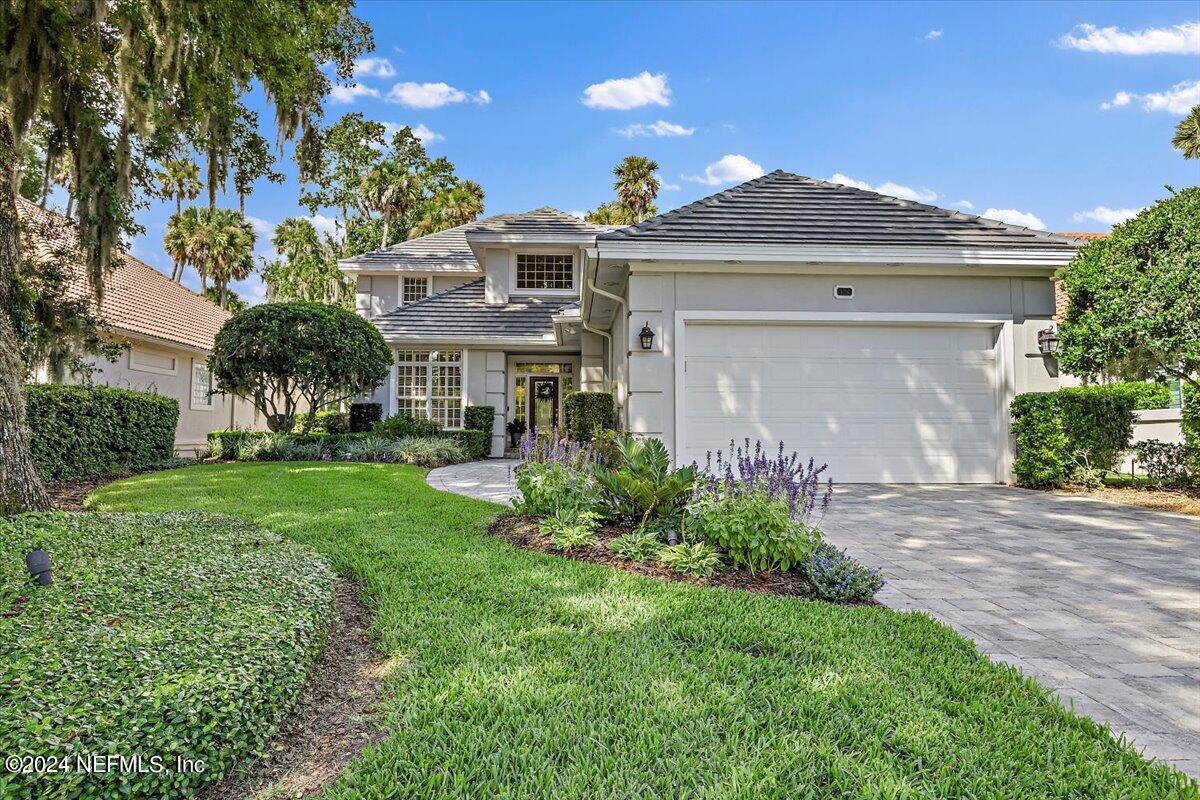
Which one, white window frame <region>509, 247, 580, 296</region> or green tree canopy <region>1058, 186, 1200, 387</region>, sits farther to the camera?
white window frame <region>509, 247, 580, 296</region>

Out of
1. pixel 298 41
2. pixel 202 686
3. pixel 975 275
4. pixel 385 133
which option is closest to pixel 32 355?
pixel 298 41

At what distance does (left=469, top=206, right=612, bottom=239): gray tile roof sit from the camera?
1477 centimetres

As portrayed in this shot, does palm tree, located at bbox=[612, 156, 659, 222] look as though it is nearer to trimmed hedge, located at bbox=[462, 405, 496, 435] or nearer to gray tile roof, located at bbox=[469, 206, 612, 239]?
gray tile roof, located at bbox=[469, 206, 612, 239]

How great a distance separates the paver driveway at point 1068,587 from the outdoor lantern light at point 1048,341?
2101mm

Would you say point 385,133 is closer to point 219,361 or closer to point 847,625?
point 219,361

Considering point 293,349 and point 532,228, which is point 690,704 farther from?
point 532,228

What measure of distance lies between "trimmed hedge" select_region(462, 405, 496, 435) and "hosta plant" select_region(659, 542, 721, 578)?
401 inches

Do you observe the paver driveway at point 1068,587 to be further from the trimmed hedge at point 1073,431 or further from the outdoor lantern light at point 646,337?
the outdoor lantern light at point 646,337

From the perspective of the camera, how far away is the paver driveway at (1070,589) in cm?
250

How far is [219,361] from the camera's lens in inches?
449

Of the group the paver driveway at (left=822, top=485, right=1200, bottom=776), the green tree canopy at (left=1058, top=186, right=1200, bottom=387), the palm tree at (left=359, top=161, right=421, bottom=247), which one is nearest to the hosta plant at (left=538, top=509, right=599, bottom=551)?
the paver driveway at (left=822, top=485, right=1200, bottom=776)

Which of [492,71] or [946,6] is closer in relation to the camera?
[946,6]

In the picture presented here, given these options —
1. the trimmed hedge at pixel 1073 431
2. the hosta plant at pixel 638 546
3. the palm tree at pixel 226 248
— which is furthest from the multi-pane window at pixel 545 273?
the palm tree at pixel 226 248

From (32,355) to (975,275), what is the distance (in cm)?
1295
